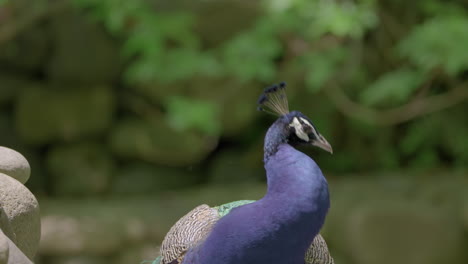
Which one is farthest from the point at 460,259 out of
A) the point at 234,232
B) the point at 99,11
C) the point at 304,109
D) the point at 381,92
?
the point at 234,232

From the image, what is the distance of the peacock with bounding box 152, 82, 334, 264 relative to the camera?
155 cm

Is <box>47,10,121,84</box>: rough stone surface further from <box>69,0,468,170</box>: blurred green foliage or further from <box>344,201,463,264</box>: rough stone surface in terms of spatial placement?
<box>344,201,463,264</box>: rough stone surface

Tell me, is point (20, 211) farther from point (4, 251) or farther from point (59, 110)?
point (59, 110)

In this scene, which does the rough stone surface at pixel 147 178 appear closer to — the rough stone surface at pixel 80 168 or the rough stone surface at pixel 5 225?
the rough stone surface at pixel 80 168

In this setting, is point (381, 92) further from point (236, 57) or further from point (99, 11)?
point (99, 11)

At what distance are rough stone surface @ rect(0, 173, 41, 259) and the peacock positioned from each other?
0.42 m

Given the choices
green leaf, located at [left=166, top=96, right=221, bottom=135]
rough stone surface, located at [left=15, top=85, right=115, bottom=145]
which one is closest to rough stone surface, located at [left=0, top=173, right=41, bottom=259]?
green leaf, located at [left=166, top=96, right=221, bottom=135]

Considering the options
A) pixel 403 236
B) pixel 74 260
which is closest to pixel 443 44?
pixel 403 236

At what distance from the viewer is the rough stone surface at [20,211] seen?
1.73m

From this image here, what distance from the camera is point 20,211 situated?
175 cm

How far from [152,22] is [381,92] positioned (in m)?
1.41

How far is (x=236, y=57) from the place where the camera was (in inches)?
165

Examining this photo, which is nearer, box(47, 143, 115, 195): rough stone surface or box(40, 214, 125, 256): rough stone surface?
box(40, 214, 125, 256): rough stone surface

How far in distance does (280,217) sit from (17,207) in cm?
66
